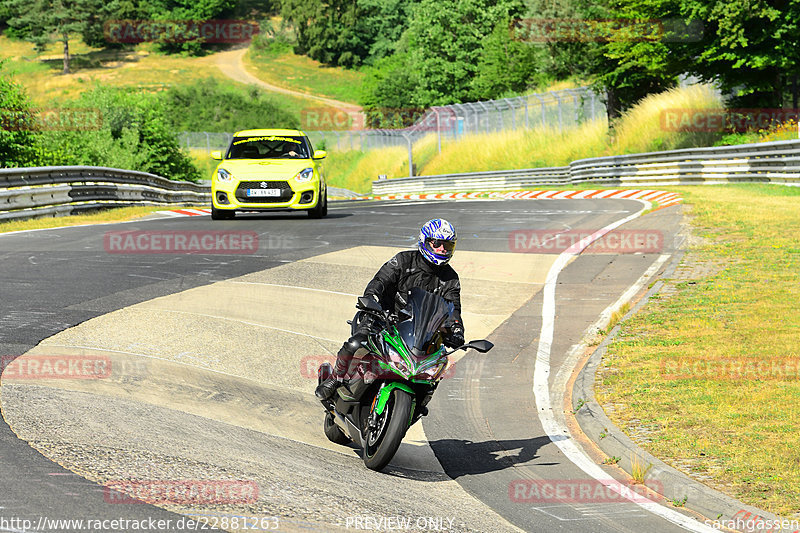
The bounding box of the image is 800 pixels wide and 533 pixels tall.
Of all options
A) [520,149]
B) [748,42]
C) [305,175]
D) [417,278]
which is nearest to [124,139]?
[305,175]

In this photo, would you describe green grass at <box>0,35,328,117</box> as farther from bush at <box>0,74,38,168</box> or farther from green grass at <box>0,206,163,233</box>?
green grass at <box>0,206,163,233</box>

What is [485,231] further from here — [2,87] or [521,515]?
[2,87]

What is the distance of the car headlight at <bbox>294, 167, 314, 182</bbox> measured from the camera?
69.1ft

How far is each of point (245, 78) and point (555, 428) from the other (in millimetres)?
121552

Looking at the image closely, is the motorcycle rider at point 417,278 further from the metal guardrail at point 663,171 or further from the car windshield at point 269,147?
the metal guardrail at point 663,171

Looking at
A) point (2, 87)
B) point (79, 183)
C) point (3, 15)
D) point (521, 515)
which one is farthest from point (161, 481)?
point (3, 15)

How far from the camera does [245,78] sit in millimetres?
124625

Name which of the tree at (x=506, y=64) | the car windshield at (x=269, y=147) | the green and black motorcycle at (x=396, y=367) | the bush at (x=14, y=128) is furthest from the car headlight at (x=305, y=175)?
the tree at (x=506, y=64)

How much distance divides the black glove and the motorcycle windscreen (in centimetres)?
9

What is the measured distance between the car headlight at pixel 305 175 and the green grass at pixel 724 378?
29.4 feet

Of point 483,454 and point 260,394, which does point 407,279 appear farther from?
point 260,394

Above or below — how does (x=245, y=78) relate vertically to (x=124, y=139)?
above

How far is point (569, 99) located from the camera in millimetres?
51062

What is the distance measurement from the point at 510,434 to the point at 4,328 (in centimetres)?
556
